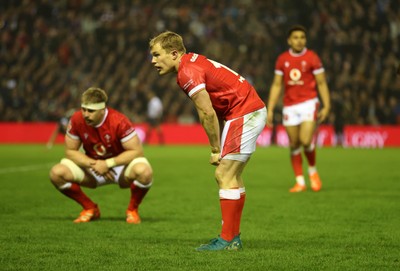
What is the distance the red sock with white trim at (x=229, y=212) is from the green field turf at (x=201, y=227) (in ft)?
0.60

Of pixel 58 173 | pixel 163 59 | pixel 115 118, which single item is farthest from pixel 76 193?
pixel 163 59

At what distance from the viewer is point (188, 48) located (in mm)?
26406

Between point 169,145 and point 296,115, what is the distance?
15.8m

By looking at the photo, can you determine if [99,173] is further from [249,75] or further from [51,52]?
[51,52]

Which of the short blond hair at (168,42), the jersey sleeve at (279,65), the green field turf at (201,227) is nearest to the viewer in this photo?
the green field turf at (201,227)

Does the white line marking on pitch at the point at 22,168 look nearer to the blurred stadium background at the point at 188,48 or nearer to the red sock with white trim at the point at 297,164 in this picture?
the red sock with white trim at the point at 297,164

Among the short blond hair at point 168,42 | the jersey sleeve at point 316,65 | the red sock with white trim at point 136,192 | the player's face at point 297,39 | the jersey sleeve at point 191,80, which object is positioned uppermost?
the short blond hair at point 168,42

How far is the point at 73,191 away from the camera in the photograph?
8188mm

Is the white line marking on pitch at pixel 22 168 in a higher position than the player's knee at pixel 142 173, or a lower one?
lower

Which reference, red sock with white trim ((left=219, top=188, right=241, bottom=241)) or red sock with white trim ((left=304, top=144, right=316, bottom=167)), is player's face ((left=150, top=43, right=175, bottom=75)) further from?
red sock with white trim ((left=304, top=144, right=316, bottom=167))

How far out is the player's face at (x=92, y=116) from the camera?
7.78 m

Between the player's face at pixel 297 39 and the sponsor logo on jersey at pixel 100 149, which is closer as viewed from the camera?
the sponsor logo on jersey at pixel 100 149

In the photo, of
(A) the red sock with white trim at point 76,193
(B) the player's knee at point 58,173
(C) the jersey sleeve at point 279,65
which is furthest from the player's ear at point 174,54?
(C) the jersey sleeve at point 279,65

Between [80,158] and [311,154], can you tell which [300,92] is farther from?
[80,158]
